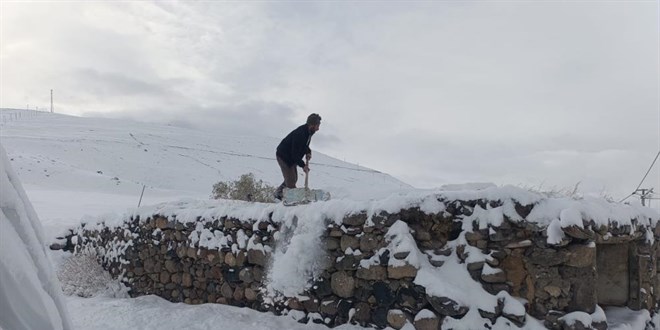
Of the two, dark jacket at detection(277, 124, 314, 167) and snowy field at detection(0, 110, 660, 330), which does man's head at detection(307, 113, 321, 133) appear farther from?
snowy field at detection(0, 110, 660, 330)

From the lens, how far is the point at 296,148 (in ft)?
26.3

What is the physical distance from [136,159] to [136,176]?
20.8ft

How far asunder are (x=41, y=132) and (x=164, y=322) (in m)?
44.8

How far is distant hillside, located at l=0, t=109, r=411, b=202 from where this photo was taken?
89.2 feet

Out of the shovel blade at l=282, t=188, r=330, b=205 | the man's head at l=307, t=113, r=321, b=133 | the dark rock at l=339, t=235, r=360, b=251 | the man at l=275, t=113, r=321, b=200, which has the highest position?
the man's head at l=307, t=113, r=321, b=133

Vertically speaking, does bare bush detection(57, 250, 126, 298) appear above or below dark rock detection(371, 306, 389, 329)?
below

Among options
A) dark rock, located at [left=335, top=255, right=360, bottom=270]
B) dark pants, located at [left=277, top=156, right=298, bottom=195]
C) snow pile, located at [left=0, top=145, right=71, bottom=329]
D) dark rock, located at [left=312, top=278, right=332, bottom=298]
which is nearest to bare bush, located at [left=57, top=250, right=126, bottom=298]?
dark pants, located at [left=277, top=156, right=298, bottom=195]

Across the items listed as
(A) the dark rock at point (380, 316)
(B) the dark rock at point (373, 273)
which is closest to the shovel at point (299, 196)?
(B) the dark rock at point (373, 273)

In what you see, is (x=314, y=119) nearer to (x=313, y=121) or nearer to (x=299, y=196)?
(x=313, y=121)

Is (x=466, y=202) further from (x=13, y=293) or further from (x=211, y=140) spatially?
(x=211, y=140)

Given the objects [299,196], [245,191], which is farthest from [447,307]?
[245,191]

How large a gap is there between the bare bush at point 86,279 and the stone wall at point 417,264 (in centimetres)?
188

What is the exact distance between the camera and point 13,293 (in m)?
1.60

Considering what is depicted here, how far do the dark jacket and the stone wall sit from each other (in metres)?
1.60
